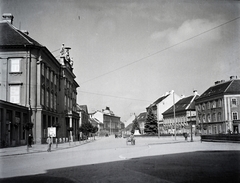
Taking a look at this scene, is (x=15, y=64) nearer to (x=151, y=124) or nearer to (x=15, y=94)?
(x=15, y=94)

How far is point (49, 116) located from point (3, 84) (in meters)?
9.84

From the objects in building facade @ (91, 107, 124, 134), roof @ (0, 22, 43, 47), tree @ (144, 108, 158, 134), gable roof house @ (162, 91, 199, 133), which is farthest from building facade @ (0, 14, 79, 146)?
building facade @ (91, 107, 124, 134)

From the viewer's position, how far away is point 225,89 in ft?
124

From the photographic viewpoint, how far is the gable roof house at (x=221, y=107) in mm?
35844

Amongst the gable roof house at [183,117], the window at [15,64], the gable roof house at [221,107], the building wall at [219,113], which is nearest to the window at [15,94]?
the window at [15,64]

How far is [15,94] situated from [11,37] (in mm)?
7322

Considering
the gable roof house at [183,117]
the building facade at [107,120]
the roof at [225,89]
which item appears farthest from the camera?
the building facade at [107,120]

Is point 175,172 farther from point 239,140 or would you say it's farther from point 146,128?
point 146,128

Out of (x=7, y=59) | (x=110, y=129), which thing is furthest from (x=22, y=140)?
(x=110, y=129)

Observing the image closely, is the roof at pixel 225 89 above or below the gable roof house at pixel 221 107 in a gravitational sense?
above

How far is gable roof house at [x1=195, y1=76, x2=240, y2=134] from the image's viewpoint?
35844 millimetres

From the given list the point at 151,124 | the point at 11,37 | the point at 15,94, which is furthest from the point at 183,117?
the point at 11,37

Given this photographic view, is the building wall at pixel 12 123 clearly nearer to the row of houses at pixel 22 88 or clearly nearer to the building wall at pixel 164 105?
the row of houses at pixel 22 88

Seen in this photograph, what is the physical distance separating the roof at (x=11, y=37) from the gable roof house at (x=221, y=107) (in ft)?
84.1
